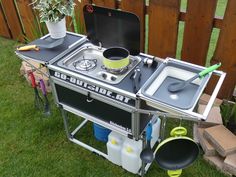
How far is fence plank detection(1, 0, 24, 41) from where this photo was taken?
4.14 meters

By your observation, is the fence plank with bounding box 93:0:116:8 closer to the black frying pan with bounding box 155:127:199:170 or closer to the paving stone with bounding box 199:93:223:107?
the paving stone with bounding box 199:93:223:107

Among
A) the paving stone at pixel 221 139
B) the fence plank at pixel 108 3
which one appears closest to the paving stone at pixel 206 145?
the paving stone at pixel 221 139

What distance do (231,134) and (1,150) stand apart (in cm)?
233

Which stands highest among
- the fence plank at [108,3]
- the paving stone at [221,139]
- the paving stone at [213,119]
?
the fence plank at [108,3]

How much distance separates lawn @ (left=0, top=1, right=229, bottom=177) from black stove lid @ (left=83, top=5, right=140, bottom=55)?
3.86 ft

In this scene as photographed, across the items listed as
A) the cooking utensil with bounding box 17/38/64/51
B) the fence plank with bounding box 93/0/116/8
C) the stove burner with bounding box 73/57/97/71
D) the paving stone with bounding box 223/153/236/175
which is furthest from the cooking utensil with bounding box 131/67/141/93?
the fence plank with bounding box 93/0/116/8

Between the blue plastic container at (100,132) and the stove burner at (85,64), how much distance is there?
0.74m

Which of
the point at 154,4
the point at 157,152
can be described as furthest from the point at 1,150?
the point at 154,4

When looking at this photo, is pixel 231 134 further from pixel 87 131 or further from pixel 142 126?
pixel 87 131

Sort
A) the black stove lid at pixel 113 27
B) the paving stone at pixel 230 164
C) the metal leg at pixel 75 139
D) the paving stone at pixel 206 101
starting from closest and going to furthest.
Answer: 1. the black stove lid at pixel 113 27
2. the paving stone at pixel 230 164
3. the metal leg at pixel 75 139
4. the paving stone at pixel 206 101

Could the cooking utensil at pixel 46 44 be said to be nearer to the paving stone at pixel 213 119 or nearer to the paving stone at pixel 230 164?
the paving stone at pixel 213 119

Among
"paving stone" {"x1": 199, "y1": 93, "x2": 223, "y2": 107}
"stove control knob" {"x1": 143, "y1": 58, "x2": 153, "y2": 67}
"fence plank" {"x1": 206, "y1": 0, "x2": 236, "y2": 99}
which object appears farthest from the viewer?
"paving stone" {"x1": 199, "y1": 93, "x2": 223, "y2": 107}

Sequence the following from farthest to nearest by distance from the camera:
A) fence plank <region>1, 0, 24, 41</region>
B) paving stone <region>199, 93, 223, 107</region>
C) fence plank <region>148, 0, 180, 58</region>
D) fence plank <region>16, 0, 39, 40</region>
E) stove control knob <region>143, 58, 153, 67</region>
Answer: fence plank <region>1, 0, 24, 41</region>, fence plank <region>16, 0, 39, 40</region>, paving stone <region>199, 93, 223, 107</region>, fence plank <region>148, 0, 180, 58</region>, stove control knob <region>143, 58, 153, 67</region>

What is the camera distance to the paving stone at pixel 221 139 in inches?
93.9
